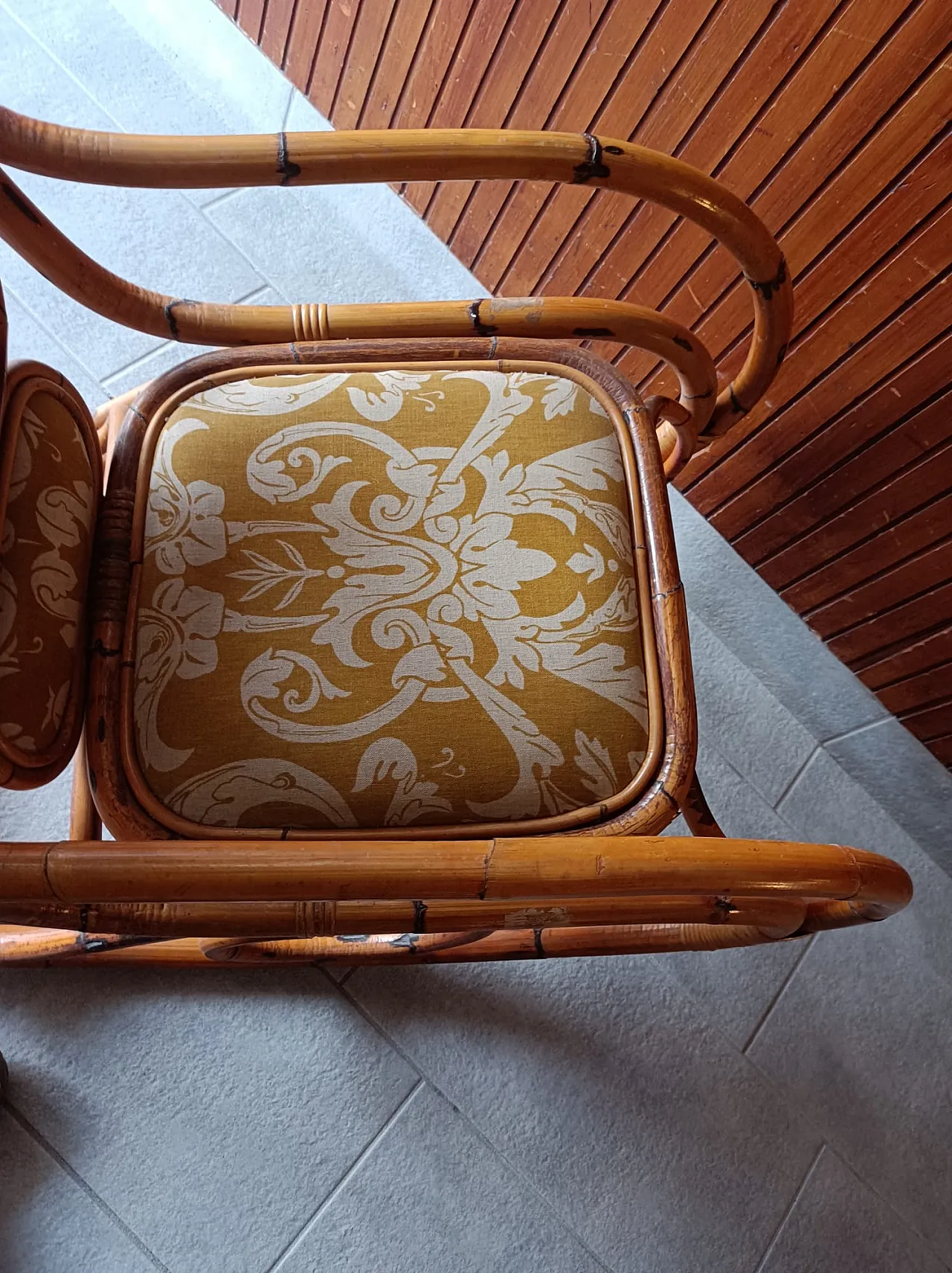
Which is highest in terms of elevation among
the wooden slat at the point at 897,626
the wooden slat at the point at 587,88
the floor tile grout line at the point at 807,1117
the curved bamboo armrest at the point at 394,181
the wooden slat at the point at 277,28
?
the wooden slat at the point at 277,28

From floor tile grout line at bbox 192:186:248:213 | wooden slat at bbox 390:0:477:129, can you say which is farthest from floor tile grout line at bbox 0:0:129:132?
wooden slat at bbox 390:0:477:129

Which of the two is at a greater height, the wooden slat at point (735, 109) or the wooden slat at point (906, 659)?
the wooden slat at point (735, 109)

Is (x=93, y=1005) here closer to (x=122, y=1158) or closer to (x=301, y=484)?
(x=122, y=1158)

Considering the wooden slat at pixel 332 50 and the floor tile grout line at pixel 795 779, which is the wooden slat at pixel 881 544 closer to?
the floor tile grout line at pixel 795 779

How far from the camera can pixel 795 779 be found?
106cm

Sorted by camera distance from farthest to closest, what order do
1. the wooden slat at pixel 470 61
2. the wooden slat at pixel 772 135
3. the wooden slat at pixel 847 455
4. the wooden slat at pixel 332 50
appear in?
the wooden slat at pixel 332 50 → the wooden slat at pixel 470 61 → the wooden slat at pixel 847 455 → the wooden slat at pixel 772 135

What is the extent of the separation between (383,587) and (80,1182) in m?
0.62

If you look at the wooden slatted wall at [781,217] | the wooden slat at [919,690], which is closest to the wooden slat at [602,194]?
the wooden slatted wall at [781,217]

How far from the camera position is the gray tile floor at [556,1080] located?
32.7 inches

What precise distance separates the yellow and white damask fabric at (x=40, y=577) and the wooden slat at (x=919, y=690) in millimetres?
802

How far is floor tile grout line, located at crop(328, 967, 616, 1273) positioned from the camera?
2.81ft

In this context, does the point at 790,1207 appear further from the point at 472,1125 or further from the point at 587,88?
the point at 587,88

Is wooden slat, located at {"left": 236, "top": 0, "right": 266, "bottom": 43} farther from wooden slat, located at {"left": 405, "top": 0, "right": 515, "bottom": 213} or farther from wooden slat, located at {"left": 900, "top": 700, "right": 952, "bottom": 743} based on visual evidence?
wooden slat, located at {"left": 900, "top": 700, "right": 952, "bottom": 743}

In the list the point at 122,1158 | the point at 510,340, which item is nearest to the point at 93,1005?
the point at 122,1158
